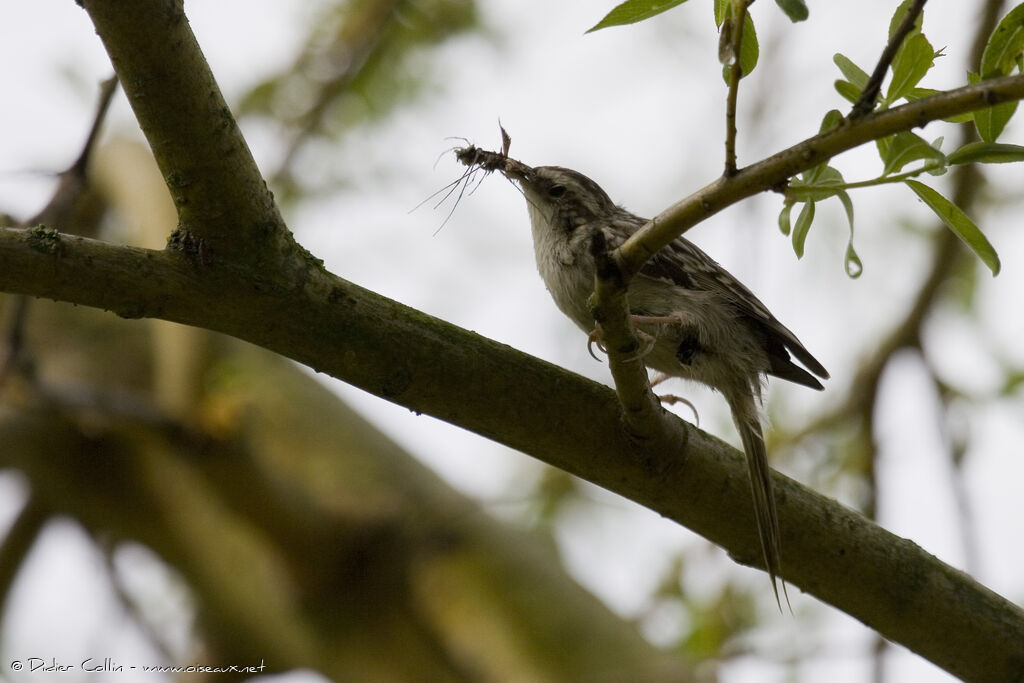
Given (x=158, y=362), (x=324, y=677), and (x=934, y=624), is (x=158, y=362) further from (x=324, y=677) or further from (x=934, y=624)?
(x=934, y=624)

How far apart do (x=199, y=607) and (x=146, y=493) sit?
761 millimetres

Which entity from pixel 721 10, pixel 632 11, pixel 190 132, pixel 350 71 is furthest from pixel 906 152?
pixel 350 71

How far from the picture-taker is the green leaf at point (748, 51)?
7.45 feet

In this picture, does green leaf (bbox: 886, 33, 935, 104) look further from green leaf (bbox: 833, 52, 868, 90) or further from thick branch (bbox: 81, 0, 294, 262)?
thick branch (bbox: 81, 0, 294, 262)

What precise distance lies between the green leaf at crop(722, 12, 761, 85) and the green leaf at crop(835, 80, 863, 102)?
192 millimetres

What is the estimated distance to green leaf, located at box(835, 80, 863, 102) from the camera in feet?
7.30

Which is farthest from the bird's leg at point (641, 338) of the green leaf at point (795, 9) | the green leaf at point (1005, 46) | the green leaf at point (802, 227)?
the green leaf at point (1005, 46)

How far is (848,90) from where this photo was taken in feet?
7.34

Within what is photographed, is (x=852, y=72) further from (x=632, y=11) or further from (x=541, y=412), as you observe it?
(x=541, y=412)

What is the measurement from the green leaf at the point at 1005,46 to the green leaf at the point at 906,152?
209 mm

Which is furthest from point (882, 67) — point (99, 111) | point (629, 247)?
point (99, 111)

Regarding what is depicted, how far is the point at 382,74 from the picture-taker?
24.0 ft

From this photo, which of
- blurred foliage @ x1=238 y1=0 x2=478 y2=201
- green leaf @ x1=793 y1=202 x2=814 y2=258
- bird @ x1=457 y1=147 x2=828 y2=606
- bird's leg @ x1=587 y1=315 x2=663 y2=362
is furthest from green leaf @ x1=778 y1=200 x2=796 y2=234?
blurred foliage @ x1=238 y1=0 x2=478 y2=201

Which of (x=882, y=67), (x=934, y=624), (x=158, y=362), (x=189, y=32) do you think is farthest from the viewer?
(x=158, y=362)
